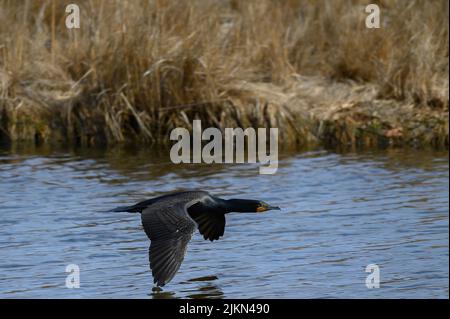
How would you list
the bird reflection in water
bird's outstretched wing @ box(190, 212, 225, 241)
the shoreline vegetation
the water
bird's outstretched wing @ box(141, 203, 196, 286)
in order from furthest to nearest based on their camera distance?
the shoreline vegetation → bird's outstretched wing @ box(190, 212, 225, 241) → the water → the bird reflection in water → bird's outstretched wing @ box(141, 203, 196, 286)

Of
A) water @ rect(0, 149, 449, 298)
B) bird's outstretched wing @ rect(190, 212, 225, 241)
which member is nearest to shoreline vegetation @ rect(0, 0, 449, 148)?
water @ rect(0, 149, 449, 298)

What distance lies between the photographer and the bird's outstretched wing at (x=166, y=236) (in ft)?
23.4

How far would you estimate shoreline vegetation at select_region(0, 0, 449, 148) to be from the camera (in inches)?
506

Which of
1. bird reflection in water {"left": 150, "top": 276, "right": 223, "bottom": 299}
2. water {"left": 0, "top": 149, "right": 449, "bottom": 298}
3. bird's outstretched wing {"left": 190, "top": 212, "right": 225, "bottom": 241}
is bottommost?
bird reflection in water {"left": 150, "top": 276, "right": 223, "bottom": 299}

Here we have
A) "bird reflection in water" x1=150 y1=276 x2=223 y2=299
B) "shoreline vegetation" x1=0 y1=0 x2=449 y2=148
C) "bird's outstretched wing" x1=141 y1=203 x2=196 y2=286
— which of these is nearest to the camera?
"bird's outstretched wing" x1=141 y1=203 x2=196 y2=286

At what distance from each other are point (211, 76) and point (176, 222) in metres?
5.57

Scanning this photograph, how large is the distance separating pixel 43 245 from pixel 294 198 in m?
2.84

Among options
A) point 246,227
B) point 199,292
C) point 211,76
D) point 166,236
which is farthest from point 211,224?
point 211,76

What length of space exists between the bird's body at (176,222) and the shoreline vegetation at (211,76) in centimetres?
433

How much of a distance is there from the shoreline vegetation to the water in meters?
0.55

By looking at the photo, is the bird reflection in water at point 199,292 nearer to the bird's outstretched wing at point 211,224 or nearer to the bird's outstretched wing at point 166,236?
the bird's outstretched wing at point 166,236

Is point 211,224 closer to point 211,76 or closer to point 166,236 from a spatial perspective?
point 166,236

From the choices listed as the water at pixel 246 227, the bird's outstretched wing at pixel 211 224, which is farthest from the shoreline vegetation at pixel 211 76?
the bird's outstretched wing at pixel 211 224

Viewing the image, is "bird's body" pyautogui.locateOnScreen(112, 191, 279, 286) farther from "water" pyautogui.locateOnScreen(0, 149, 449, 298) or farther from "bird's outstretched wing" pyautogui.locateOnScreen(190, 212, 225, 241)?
"water" pyautogui.locateOnScreen(0, 149, 449, 298)
